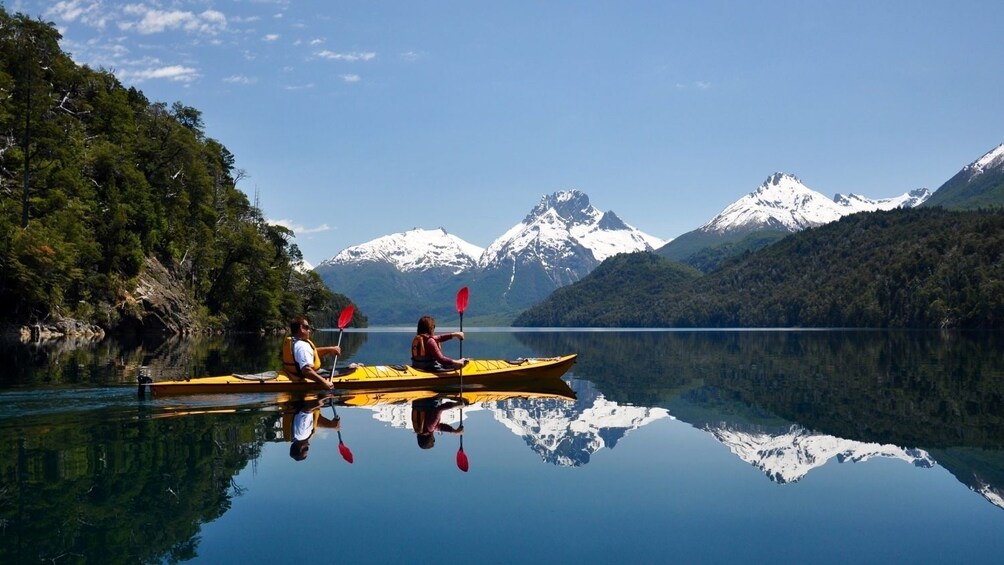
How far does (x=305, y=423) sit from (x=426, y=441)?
12.3 feet

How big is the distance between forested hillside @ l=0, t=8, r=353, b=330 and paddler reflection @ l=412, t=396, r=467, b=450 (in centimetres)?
3952

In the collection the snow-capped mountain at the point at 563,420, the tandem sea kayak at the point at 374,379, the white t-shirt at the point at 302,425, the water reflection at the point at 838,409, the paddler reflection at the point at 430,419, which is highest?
the tandem sea kayak at the point at 374,379

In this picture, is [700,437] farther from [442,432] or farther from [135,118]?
[135,118]

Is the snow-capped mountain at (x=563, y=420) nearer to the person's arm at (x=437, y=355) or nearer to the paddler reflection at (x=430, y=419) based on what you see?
the paddler reflection at (x=430, y=419)

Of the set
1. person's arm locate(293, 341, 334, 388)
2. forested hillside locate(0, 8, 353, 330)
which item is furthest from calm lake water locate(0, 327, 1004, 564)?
forested hillside locate(0, 8, 353, 330)

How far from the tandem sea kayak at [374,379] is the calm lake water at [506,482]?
A: 402 mm

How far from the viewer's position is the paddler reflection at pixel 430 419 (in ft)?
51.2

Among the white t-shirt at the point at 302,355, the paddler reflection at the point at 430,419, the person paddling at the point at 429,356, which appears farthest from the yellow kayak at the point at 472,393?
the white t-shirt at the point at 302,355

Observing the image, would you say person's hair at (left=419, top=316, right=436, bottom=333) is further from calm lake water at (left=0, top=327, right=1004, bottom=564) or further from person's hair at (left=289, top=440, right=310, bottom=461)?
person's hair at (left=289, top=440, right=310, bottom=461)

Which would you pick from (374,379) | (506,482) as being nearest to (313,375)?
(374,379)

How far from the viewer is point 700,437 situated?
16.4 meters

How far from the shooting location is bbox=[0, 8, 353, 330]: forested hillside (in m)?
52.7

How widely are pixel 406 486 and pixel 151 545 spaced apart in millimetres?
3896

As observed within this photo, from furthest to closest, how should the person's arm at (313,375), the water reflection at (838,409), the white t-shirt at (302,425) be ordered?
1. the person's arm at (313,375)
2. the white t-shirt at (302,425)
3. the water reflection at (838,409)
